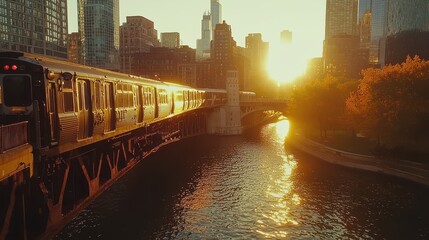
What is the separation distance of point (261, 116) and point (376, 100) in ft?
292

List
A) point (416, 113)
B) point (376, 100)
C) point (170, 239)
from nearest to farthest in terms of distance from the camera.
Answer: point (170, 239) → point (416, 113) → point (376, 100)

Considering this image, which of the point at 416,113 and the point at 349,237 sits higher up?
the point at 416,113

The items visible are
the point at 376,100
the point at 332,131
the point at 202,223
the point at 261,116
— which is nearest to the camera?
the point at 202,223

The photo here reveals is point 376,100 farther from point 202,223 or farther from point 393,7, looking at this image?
point 393,7

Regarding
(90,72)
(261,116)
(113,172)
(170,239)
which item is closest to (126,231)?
(170,239)

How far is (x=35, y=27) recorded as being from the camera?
118 metres

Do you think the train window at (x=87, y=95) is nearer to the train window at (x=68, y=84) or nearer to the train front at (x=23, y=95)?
the train window at (x=68, y=84)

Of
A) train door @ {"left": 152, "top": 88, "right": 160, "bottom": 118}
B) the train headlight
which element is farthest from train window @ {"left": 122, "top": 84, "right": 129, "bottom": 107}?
the train headlight

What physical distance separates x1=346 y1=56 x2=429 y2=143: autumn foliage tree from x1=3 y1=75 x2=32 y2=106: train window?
4091 cm

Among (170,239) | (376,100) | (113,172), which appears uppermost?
(376,100)

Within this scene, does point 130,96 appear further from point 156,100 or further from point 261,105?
point 261,105

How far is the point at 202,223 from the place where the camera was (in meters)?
30.5

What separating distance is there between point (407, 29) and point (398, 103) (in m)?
102

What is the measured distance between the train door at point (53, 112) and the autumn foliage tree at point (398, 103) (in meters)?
39.9
